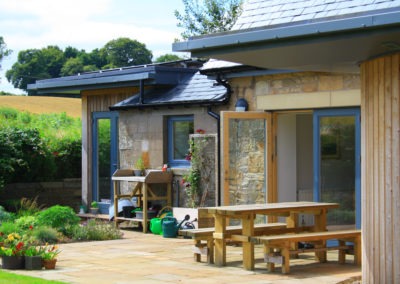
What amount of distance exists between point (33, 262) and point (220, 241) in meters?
2.61

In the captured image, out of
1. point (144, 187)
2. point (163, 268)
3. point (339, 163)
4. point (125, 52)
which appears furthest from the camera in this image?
point (125, 52)

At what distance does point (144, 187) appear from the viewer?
16.6 metres

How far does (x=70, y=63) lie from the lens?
7100 cm

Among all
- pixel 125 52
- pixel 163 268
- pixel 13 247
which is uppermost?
pixel 125 52

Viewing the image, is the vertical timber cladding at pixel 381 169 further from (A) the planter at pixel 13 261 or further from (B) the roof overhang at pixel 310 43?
(A) the planter at pixel 13 261

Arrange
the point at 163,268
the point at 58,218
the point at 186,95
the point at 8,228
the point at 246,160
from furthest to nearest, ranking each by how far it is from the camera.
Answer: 1. the point at 186,95
2. the point at 58,218
3. the point at 246,160
4. the point at 8,228
5. the point at 163,268

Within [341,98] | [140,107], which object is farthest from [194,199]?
[341,98]

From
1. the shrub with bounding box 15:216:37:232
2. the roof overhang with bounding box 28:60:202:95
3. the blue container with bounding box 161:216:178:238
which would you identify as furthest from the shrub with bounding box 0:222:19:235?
the roof overhang with bounding box 28:60:202:95

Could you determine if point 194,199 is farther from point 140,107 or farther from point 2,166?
point 2,166

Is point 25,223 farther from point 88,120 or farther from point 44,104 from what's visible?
point 44,104

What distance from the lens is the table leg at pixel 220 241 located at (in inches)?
465

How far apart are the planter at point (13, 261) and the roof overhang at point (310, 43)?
3.73m

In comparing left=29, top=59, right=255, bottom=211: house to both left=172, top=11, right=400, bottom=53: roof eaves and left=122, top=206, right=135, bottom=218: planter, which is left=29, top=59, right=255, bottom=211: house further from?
left=172, top=11, right=400, bottom=53: roof eaves

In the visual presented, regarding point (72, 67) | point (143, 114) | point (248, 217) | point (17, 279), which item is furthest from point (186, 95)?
point (72, 67)
